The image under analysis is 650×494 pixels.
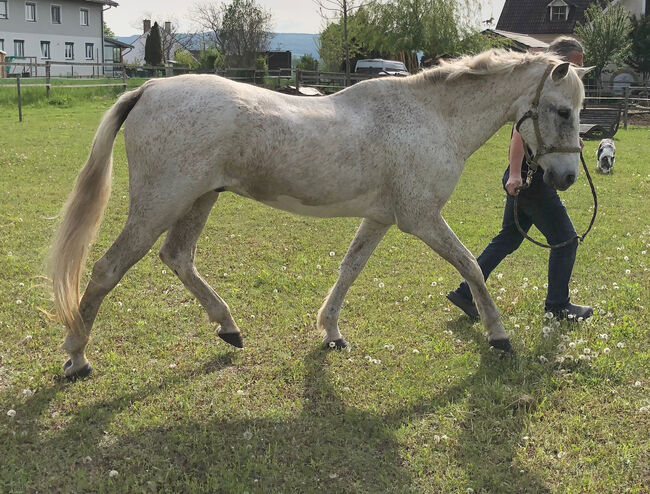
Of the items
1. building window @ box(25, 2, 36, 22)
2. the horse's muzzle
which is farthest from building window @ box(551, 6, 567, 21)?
the horse's muzzle

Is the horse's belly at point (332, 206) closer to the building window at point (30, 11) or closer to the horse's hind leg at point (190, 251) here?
the horse's hind leg at point (190, 251)

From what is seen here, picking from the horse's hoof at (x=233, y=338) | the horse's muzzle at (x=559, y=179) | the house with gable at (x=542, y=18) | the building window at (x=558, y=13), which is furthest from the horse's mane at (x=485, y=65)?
the building window at (x=558, y=13)

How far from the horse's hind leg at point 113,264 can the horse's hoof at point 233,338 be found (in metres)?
0.97

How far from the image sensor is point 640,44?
39.7 m

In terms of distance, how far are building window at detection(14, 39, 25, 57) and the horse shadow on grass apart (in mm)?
54196

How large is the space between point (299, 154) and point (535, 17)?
53.0 meters

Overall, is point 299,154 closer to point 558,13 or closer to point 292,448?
point 292,448

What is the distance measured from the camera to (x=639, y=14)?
43.1 meters

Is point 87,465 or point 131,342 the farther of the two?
point 131,342

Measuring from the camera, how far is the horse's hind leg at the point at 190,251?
4.43m

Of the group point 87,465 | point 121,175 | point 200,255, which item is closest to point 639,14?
point 121,175

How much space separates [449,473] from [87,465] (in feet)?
6.39

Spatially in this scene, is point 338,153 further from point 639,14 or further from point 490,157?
point 639,14

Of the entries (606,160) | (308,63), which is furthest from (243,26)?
(606,160)
